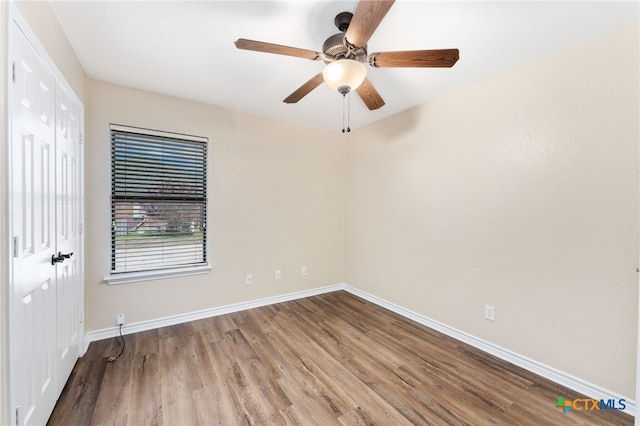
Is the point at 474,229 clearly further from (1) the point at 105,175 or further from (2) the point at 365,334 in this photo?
(1) the point at 105,175

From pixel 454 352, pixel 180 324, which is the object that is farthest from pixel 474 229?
pixel 180 324

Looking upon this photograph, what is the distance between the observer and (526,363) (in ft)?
6.97

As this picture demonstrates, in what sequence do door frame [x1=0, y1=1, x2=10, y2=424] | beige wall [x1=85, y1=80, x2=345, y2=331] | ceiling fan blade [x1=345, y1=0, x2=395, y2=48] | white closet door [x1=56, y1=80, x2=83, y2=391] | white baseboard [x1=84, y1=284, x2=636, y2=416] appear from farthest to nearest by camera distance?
beige wall [x1=85, y1=80, x2=345, y2=331] < white baseboard [x1=84, y1=284, x2=636, y2=416] < white closet door [x1=56, y1=80, x2=83, y2=391] < ceiling fan blade [x1=345, y1=0, x2=395, y2=48] < door frame [x1=0, y1=1, x2=10, y2=424]

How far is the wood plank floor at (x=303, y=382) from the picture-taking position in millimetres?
1635

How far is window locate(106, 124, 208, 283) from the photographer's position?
258 cm

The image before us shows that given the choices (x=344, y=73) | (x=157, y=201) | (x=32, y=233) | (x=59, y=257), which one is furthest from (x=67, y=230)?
(x=344, y=73)

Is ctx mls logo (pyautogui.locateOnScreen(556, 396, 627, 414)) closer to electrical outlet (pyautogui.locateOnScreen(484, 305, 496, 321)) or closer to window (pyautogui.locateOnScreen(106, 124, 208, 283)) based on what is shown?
electrical outlet (pyautogui.locateOnScreen(484, 305, 496, 321))

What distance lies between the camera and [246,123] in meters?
3.24

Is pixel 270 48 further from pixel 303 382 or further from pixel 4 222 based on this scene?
pixel 303 382

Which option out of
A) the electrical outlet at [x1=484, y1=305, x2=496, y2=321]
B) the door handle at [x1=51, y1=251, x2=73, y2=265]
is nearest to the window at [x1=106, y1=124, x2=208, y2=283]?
the door handle at [x1=51, y1=251, x2=73, y2=265]

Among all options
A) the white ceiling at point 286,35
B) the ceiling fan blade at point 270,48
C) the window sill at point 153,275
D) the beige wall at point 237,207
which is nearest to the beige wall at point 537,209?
the white ceiling at point 286,35

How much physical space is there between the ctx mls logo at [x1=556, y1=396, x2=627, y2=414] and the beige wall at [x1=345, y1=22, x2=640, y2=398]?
83 mm

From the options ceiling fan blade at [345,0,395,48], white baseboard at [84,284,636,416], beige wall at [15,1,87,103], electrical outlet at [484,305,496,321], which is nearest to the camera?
ceiling fan blade at [345,0,395,48]

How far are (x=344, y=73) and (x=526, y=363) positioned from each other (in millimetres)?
2643
